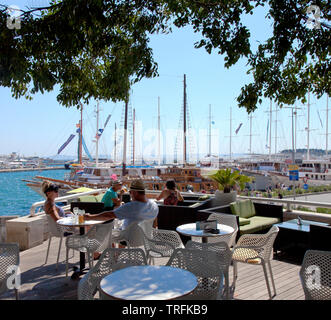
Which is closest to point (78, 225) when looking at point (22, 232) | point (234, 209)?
point (22, 232)

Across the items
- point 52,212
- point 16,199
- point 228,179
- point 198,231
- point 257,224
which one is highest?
point 228,179

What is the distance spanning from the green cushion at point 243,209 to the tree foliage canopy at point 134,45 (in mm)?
2713

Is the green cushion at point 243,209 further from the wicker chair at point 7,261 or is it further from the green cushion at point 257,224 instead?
the wicker chair at point 7,261

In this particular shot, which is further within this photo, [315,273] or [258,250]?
[258,250]

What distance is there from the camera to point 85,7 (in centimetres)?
345

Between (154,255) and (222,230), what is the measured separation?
1036 mm

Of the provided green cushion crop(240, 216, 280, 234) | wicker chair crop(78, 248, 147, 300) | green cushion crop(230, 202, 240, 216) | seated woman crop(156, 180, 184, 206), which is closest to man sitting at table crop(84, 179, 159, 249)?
wicker chair crop(78, 248, 147, 300)

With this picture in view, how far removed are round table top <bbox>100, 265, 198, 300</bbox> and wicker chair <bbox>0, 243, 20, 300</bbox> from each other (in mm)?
1224

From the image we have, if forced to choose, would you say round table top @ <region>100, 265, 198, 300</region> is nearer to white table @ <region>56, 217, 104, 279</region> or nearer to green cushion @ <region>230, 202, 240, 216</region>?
white table @ <region>56, 217, 104, 279</region>

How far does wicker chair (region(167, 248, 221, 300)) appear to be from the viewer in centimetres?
260

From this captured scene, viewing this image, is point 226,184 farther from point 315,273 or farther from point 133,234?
point 315,273

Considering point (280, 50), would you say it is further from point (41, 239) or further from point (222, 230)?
point (41, 239)

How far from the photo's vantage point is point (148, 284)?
232 centimetres

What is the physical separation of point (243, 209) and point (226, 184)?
83 centimetres
